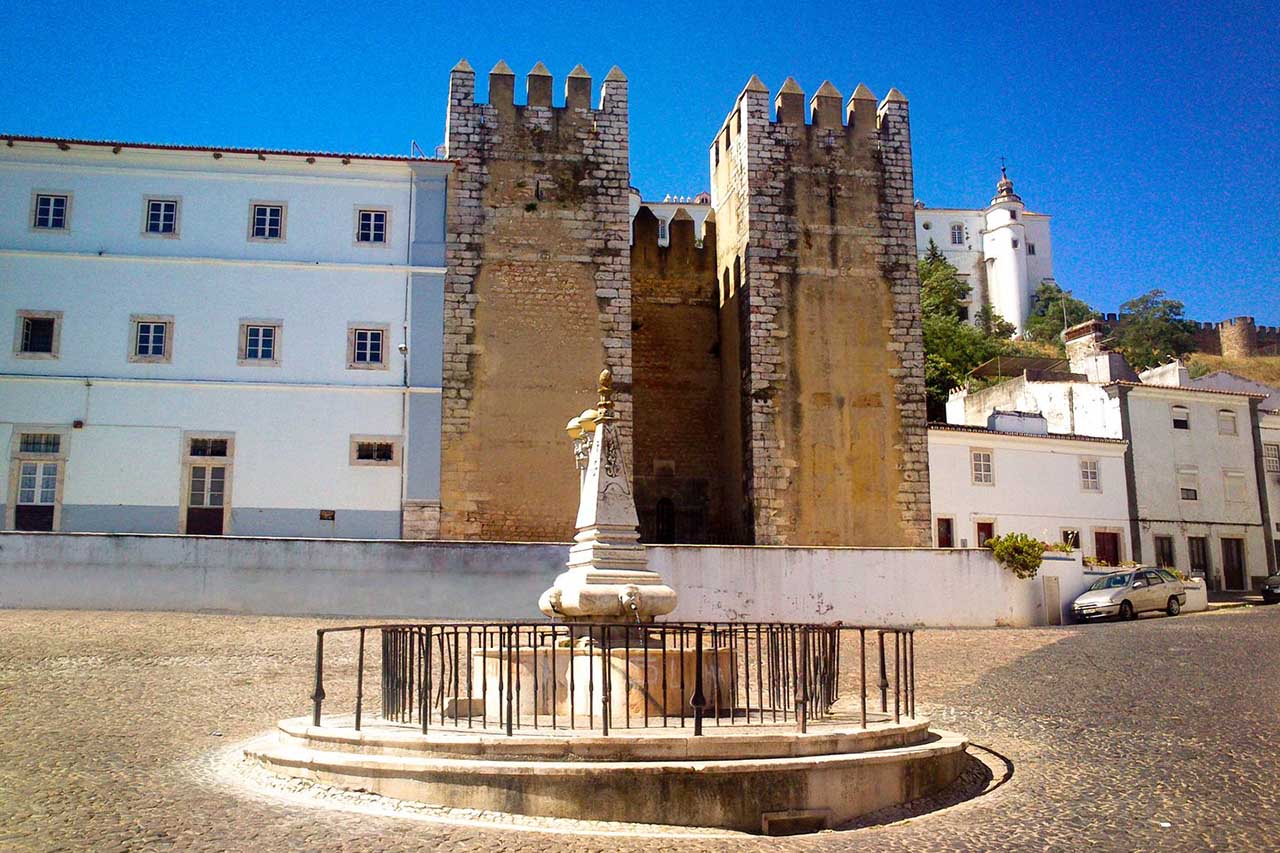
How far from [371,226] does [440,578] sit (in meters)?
8.94

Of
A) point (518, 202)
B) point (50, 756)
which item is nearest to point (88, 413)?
point (518, 202)

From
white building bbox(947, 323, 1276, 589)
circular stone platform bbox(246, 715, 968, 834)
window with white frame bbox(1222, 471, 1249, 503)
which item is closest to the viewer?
circular stone platform bbox(246, 715, 968, 834)

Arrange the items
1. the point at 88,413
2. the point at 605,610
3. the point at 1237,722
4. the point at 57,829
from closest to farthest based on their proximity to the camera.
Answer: the point at 57,829
the point at 605,610
the point at 1237,722
the point at 88,413

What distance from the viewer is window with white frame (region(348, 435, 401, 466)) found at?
2439cm

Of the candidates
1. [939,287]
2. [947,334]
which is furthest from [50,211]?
[939,287]

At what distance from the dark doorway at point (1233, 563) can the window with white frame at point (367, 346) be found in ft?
84.5

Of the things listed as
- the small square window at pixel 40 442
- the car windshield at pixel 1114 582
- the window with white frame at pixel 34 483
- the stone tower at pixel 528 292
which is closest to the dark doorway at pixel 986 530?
the car windshield at pixel 1114 582

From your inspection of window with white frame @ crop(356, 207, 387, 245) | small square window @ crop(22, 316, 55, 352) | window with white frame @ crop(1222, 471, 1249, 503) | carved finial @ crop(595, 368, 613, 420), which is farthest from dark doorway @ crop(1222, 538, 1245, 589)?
small square window @ crop(22, 316, 55, 352)

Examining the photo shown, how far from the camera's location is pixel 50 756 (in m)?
8.99

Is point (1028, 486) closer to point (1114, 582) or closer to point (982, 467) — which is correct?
point (982, 467)

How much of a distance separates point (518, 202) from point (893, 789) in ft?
65.6

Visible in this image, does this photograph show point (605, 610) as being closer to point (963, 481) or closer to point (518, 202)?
point (518, 202)

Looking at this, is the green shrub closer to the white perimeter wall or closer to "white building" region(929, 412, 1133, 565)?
the white perimeter wall

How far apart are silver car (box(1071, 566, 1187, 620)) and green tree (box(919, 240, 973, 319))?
3282 cm
